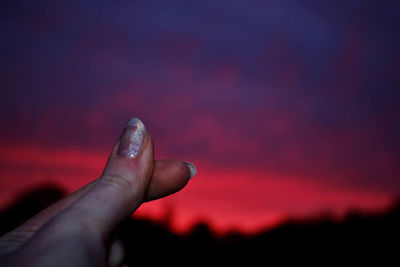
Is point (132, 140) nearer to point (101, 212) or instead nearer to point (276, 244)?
point (101, 212)

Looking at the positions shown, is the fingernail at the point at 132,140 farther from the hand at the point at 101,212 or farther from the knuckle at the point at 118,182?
the knuckle at the point at 118,182

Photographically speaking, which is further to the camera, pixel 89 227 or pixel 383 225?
pixel 383 225

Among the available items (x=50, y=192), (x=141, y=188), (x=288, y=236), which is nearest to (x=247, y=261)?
(x=288, y=236)

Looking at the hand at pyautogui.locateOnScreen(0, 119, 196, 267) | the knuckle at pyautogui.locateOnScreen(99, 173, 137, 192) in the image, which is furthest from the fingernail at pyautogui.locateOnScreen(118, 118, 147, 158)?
the knuckle at pyautogui.locateOnScreen(99, 173, 137, 192)

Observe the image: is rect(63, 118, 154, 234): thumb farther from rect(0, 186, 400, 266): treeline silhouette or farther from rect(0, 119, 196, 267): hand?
rect(0, 186, 400, 266): treeline silhouette

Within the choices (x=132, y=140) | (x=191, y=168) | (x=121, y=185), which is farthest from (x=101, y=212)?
(x=191, y=168)

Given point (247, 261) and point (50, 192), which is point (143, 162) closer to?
point (50, 192)

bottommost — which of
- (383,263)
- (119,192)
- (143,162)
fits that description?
(119,192)

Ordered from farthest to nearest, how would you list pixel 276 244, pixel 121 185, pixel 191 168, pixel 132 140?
pixel 276 244 → pixel 191 168 → pixel 132 140 → pixel 121 185
